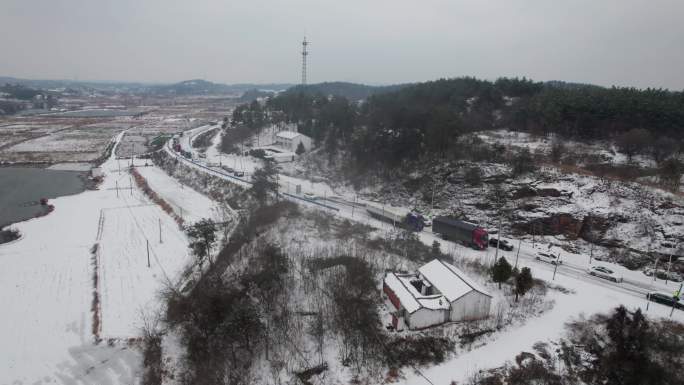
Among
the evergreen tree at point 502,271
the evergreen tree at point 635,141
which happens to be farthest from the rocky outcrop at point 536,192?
the evergreen tree at point 502,271

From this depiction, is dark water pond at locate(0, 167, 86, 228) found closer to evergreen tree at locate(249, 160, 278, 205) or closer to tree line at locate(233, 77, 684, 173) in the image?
evergreen tree at locate(249, 160, 278, 205)

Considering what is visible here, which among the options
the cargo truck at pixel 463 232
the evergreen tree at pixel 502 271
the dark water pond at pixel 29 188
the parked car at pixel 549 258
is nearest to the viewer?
the evergreen tree at pixel 502 271

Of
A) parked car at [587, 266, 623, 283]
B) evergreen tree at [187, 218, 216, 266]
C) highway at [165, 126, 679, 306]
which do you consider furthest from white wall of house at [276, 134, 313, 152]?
parked car at [587, 266, 623, 283]

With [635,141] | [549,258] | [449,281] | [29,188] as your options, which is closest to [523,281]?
[449,281]

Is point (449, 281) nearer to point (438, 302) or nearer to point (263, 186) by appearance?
point (438, 302)

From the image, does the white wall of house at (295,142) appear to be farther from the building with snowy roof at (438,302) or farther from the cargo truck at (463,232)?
the building with snowy roof at (438,302)

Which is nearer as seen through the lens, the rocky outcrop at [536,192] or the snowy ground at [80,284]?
the snowy ground at [80,284]

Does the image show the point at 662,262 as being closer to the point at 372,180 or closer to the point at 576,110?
the point at 576,110
